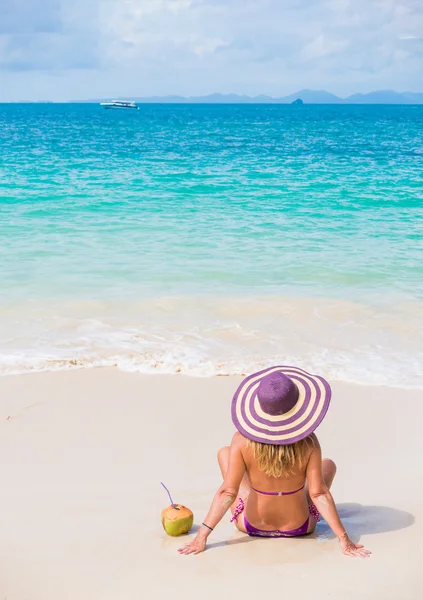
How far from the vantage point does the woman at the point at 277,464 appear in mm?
3244

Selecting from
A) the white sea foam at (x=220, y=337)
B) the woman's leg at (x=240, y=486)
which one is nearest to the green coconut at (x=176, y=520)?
the woman's leg at (x=240, y=486)

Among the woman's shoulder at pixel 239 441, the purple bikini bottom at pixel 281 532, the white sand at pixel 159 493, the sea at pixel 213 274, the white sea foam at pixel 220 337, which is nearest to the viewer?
the white sand at pixel 159 493

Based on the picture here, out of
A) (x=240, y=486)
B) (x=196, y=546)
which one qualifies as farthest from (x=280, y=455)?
(x=196, y=546)

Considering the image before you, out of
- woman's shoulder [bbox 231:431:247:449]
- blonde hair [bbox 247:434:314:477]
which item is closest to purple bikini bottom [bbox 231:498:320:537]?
blonde hair [bbox 247:434:314:477]

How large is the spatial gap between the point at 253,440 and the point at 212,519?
453mm

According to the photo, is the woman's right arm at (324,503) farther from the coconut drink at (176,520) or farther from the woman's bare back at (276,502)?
the coconut drink at (176,520)

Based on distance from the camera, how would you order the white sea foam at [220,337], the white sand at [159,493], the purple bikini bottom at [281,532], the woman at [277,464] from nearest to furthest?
1. the white sand at [159,493]
2. the woman at [277,464]
3. the purple bikini bottom at [281,532]
4. the white sea foam at [220,337]

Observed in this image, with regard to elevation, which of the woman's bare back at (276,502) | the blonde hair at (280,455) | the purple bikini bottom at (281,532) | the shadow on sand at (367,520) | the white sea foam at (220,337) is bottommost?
the white sea foam at (220,337)

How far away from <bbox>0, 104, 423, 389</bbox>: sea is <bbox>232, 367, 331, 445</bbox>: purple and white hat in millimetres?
3070

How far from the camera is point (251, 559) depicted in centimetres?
332

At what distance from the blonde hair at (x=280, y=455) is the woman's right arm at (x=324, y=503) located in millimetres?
47

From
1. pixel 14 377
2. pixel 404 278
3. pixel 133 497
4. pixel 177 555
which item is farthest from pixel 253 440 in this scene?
pixel 404 278

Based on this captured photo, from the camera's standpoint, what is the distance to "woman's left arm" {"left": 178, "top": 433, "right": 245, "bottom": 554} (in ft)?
11.0

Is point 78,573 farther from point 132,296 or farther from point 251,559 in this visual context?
point 132,296
